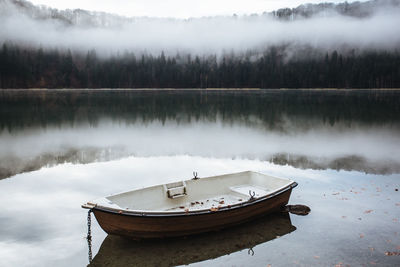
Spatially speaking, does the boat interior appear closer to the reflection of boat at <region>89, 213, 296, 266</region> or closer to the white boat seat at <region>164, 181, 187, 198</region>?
the white boat seat at <region>164, 181, 187, 198</region>

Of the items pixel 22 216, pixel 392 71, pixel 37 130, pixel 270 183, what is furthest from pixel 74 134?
pixel 392 71

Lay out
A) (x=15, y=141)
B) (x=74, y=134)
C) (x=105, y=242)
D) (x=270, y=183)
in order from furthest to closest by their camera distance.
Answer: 1. (x=74, y=134)
2. (x=15, y=141)
3. (x=270, y=183)
4. (x=105, y=242)

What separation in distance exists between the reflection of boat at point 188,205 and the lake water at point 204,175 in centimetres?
59

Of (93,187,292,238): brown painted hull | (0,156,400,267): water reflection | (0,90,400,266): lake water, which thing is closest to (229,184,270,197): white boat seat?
(0,90,400,266): lake water

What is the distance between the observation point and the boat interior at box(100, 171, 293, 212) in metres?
11.1

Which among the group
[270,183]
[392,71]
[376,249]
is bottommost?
[376,249]

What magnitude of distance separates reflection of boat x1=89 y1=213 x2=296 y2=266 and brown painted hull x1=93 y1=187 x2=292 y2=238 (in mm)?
316

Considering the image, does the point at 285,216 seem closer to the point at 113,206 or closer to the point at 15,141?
the point at 113,206

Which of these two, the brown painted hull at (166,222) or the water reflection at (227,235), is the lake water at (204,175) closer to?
the water reflection at (227,235)

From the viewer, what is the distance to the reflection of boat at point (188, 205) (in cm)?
995

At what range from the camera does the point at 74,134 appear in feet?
110

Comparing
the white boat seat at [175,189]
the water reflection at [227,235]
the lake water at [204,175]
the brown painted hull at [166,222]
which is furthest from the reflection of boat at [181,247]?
the white boat seat at [175,189]

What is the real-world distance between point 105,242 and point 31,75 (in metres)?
205

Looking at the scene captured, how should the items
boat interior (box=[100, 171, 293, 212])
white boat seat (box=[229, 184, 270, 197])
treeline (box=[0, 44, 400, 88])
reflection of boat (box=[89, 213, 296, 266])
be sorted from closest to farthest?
reflection of boat (box=[89, 213, 296, 266]) → boat interior (box=[100, 171, 293, 212]) → white boat seat (box=[229, 184, 270, 197]) → treeline (box=[0, 44, 400, 88])
